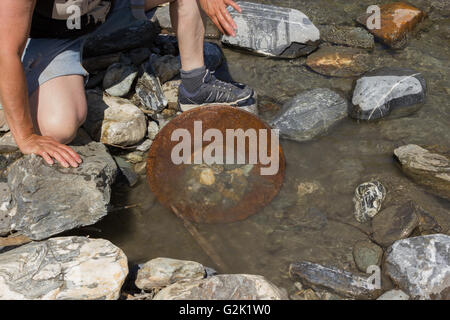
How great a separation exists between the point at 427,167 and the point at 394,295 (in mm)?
1071

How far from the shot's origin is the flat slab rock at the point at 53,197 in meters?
2.97

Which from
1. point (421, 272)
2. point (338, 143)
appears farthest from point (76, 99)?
point (421, 272)

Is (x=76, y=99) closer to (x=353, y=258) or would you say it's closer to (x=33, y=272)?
(x=33, y=272)

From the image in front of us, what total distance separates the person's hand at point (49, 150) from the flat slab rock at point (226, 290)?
3.49ft

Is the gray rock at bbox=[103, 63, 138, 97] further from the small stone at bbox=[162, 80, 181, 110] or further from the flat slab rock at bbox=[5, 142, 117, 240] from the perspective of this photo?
the flat slab rock at bbox=[5, 142, 117, 240]

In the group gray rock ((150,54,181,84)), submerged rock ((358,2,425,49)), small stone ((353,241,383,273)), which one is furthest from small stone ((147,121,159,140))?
submerged rock ((358,2,425,49))

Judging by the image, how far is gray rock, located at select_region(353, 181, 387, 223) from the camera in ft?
10.6

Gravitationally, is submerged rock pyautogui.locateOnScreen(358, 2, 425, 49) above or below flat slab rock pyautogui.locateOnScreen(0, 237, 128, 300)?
above

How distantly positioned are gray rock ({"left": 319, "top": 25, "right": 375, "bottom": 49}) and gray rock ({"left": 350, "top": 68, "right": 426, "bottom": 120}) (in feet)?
2.33

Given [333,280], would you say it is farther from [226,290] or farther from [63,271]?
[63,271]

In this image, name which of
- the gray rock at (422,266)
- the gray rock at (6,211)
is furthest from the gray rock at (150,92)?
the gray rock at (422,266)

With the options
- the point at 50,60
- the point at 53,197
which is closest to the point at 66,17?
the point at 50,60

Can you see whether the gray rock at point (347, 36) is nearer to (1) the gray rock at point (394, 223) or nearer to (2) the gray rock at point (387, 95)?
(2) the gray rock at point (387, 95)
